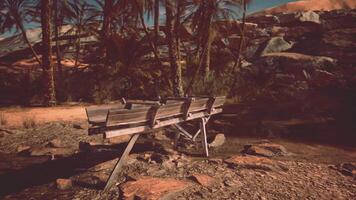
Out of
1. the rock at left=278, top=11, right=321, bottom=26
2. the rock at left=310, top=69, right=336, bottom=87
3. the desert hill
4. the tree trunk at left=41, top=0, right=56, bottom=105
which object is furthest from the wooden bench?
the desert hill

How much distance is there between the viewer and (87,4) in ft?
48.4

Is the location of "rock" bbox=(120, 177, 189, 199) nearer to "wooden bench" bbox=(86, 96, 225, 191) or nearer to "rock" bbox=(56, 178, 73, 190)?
"wooden bench" bbox=(86, 96, 225, 191)

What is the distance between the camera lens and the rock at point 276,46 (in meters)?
16.5

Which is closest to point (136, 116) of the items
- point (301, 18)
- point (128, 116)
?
point (128, 116)

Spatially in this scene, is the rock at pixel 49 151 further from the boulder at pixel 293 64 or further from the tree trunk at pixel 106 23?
the boulder at pixel 293 64

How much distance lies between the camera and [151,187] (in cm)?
423

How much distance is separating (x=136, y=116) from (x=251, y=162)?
7.05 ft

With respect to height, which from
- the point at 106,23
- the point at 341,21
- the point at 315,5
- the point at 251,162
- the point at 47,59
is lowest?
the point at 251,162

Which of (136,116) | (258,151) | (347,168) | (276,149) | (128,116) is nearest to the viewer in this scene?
(128,116)

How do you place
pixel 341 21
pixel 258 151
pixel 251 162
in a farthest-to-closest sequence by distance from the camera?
pixel 341 21 → pixel 258 151 → pixel 251 162

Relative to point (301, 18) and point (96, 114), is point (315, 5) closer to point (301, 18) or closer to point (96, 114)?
point (301, 18)

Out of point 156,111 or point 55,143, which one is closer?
point 156,111

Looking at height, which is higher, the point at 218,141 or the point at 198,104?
the point at 198,104

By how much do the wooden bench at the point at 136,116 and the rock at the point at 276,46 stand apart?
11.0 metres
